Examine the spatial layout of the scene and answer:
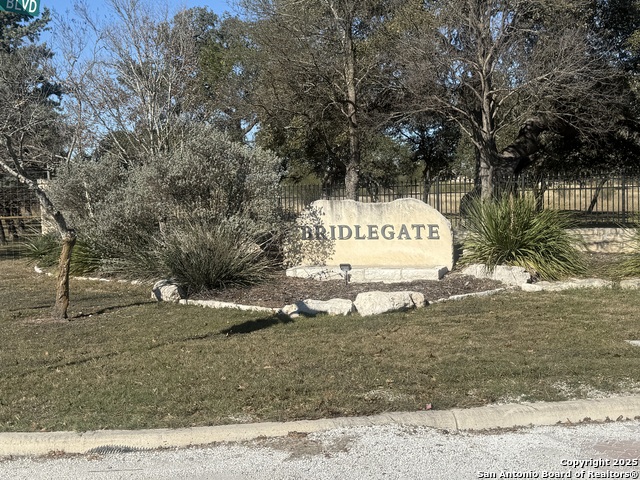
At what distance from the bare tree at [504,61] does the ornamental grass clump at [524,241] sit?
2.74m

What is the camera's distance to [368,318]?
337 inches

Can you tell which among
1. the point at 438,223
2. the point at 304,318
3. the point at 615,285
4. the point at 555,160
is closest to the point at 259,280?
the point at 304,318

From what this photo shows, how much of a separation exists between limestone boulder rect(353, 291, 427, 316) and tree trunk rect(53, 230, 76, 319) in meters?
3.94

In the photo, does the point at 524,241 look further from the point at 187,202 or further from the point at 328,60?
the point at 328,60

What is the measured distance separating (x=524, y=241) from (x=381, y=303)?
392 centimetres

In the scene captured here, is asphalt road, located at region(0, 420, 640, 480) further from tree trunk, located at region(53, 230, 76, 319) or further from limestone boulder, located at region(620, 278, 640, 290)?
limestone boulder, located at region(620, 278, 640, 290)

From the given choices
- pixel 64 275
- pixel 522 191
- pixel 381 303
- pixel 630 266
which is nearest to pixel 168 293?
pixel 64 275

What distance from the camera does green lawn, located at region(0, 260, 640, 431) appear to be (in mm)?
5191

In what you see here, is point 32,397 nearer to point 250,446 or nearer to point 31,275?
point 250,446

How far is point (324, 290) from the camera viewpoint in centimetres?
1062

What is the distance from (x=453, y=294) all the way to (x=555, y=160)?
14.7 m

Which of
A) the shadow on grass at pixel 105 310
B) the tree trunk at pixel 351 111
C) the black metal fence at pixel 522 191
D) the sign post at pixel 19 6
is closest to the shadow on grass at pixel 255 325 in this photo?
the shadow on grass at pixel 105 310

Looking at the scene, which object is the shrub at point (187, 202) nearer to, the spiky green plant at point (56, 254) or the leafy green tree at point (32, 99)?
the spiky green plant at point (56, 254)

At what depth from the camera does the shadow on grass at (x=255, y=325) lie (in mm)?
8006
